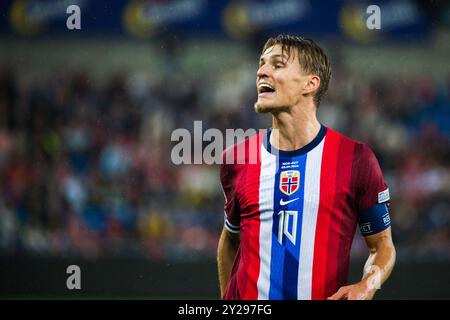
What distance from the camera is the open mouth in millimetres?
3789

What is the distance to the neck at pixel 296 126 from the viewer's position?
3848 mm

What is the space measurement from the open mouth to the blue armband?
0.73m

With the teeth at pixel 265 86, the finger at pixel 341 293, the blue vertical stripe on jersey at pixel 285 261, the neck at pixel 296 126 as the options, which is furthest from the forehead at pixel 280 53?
the finger at pixel 341 293

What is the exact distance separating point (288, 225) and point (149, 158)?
7737mm

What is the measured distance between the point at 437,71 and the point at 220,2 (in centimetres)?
442

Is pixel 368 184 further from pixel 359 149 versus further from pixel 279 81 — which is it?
pixel 279 81

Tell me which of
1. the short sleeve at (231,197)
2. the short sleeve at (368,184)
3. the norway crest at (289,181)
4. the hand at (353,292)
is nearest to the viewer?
the hand at (353,292)

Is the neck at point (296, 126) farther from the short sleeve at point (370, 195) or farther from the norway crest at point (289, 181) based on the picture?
the short sleeve at point (370, 195)

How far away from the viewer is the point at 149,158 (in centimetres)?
1130

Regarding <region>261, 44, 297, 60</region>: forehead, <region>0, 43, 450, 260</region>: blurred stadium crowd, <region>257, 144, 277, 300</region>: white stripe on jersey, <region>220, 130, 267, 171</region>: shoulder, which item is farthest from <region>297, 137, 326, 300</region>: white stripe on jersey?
<region>0, 43, 450, 260</region>: blurred stadium crowd

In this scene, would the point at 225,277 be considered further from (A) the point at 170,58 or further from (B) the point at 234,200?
(A) the point at 170,58

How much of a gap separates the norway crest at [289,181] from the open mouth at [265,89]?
0.40 metres
